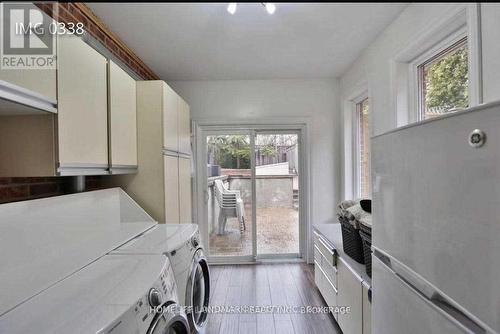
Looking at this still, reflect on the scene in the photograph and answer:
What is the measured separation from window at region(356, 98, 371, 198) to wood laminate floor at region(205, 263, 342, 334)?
3.80 feet

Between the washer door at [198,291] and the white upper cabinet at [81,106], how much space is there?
89 centimetres

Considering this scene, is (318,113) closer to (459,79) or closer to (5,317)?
(459,79)

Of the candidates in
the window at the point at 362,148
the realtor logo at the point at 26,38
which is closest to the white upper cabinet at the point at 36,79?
the realtor logo at the point at 26,38

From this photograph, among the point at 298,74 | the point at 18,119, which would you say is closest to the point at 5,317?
the point at 18,119

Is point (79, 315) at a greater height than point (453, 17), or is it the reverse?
point (453, 17)

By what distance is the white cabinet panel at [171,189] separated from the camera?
2.20m

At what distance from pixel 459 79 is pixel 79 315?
2.23 m

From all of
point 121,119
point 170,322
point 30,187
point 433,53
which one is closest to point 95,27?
point 121,119

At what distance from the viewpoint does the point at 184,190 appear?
2707 mm

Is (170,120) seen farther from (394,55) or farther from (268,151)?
(394,55)

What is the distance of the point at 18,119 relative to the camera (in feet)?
4.16

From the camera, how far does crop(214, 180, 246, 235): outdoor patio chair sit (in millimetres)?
3488

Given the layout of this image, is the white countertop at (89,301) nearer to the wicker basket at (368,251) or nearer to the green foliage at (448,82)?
the wicker basket at (368,251)

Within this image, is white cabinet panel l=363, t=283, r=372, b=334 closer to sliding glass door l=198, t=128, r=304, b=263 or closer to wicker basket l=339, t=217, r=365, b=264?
wicker basket l=339, t=217, r=365, b=264
